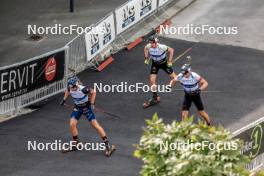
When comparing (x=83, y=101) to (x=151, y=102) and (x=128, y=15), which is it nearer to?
(x=151, y=102)

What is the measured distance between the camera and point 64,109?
73.4 feet

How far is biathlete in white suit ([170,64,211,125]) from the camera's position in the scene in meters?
19.8

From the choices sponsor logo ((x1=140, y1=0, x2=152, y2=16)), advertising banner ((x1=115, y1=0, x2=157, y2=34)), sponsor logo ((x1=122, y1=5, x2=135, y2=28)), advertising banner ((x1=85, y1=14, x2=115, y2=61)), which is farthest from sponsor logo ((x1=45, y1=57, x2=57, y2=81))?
sponsor logo ((x1=140, y1=0, x2=152, y2=16))

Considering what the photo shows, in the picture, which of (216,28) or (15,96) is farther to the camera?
(216,28)

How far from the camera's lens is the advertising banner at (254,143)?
17297mm

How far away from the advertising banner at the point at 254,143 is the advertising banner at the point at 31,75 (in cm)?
722

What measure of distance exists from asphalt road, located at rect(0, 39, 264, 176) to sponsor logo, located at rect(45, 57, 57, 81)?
0.74m

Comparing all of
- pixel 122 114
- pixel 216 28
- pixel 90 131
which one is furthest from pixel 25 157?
pixel 216 28

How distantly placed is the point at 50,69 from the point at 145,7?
6.70m

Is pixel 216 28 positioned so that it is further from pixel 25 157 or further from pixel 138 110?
pixel 25 157

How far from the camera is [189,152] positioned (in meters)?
12.1

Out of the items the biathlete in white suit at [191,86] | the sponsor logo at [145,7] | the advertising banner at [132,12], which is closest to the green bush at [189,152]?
the biathlete in white suit at [191,86]

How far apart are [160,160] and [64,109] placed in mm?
10141

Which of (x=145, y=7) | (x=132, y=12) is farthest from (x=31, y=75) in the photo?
(x=145, y=7)
